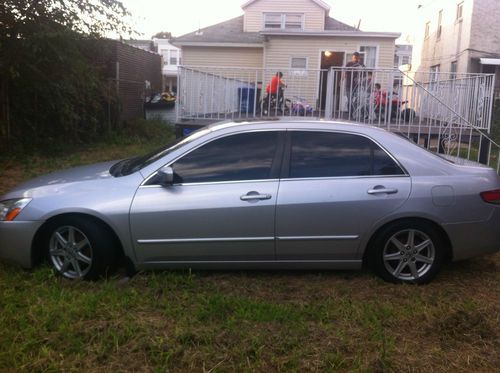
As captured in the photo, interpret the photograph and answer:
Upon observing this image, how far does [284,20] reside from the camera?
79.2 ft

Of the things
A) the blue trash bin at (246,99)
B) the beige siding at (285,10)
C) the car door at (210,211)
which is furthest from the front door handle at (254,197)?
the beige siding at (285,10)

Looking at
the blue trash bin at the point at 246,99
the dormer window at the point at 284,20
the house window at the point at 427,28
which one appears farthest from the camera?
the house window at the point at 427,28

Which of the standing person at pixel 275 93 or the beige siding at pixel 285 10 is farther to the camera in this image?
the beige siding at pixel 285 10

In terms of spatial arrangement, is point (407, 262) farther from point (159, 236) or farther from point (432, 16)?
point (432, 16)

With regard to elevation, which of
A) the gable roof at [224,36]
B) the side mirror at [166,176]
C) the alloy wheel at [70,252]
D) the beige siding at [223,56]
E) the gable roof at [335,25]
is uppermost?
the gable roof at [335,25]

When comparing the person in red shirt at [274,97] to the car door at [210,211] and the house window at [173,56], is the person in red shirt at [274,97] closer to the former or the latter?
the car door at [210,211]

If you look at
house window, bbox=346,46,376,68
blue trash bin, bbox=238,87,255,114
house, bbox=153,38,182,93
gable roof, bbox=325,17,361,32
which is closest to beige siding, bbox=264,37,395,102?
house window, bbox=346,46,376,68

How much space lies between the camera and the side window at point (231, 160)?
4691 millimetres

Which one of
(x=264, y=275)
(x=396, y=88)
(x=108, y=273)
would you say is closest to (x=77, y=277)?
(x=108, y=273)

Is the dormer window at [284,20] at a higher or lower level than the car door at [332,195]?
higher

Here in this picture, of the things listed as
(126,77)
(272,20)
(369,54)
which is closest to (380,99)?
(126,77)

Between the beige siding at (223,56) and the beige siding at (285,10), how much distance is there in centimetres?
221

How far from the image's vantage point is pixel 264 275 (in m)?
5.00

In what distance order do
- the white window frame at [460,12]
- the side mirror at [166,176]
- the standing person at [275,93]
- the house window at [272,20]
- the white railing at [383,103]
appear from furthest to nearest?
the house window at [272,20], the white window frame at [460,12], the standing person at [275,93], the white railing at [383,103], the side mirror at [166,176]
